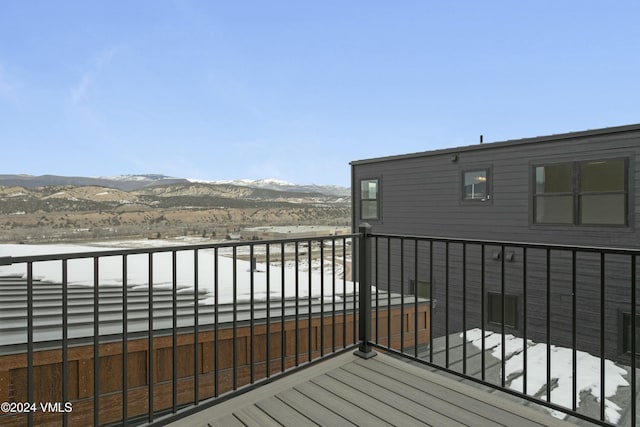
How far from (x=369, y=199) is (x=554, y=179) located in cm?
438

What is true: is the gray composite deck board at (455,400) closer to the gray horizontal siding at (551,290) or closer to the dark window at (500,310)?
the gray horizontal siding at (551,290)

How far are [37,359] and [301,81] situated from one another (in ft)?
139

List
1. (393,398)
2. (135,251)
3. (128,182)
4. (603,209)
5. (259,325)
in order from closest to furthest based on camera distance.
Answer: (135,251)
(393,398)
(259,325)
(603,209)
(128,182)

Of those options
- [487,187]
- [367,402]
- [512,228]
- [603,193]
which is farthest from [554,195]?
[367,402]

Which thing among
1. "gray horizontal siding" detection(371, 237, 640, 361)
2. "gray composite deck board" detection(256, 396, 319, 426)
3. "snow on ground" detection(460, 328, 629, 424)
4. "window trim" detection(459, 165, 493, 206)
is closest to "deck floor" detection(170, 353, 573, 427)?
"gray composite deck board" detection(256, 396, 319, 426)

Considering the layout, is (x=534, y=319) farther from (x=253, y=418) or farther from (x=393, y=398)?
(x=253, y=418)

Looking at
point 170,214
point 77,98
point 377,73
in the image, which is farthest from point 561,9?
point 77,98

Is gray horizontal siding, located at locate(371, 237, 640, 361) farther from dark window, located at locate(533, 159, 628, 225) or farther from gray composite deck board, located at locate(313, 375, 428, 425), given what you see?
gray composite deck board, located at locate(313, 375, 428, 425)

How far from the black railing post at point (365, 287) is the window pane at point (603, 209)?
5985mm

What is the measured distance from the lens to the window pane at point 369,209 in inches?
396

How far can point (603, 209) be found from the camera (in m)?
6.66

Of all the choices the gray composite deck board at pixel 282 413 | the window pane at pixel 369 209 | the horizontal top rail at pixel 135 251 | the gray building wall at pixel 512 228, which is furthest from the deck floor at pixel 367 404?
the window pane at pixel 369 209

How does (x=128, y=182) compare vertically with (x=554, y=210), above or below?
above

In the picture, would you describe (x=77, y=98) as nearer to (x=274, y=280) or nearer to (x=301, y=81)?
(x=301, y=81)
